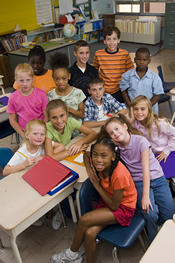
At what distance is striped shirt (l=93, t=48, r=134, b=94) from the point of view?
287 centimetres

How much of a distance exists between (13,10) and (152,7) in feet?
14.5

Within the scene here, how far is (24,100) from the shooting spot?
2.37 m

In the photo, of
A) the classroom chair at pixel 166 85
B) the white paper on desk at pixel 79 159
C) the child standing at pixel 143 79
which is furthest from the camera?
the classroom chair at pixel 166 85

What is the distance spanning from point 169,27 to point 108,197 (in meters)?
7.06

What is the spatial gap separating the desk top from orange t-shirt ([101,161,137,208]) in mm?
265

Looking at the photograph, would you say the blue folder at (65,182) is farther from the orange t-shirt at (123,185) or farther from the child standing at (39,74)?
the child standing at (39,74)

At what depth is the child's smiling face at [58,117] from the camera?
2.01 m

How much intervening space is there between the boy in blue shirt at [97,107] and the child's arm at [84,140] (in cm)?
20

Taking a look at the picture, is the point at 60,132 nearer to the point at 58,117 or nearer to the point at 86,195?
the point at 58,117

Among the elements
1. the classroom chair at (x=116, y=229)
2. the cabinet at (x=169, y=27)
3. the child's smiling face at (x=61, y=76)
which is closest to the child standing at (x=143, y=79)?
the child's smiling face at (x=61, y=76)

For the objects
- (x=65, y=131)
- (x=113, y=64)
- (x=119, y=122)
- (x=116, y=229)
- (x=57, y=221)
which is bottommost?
(x=57, y=221)

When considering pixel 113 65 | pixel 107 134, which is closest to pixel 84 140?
pixel 107 134

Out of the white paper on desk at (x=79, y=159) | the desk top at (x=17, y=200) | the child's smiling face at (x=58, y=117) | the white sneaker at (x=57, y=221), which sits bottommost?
the white sneaker at (x=57, y=221)

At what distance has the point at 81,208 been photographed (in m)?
1.67
